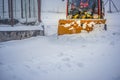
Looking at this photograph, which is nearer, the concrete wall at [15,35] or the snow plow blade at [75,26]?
the snow plow blade at [75,26]

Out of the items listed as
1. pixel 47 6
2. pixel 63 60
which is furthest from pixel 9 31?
pixel 47 6

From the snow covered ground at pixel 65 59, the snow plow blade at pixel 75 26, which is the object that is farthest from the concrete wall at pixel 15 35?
the snow plow blade at pixel 75 26

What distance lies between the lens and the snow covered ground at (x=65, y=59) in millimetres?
5094

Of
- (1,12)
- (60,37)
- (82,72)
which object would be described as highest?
(1,12)

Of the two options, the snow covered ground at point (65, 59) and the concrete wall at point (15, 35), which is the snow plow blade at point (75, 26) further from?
the concrete wall at point (15, 35)

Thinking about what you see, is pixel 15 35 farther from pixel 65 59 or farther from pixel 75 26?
pixel 65 59

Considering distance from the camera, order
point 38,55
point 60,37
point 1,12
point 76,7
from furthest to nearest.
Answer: point 1,12, point 76,7, point 60,37, point 38,55

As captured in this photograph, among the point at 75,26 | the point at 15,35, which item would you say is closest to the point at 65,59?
the point at 75,26

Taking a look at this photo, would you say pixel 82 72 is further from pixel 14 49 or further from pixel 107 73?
pixel 14 49

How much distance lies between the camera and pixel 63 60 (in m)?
6.01

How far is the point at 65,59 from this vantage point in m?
6.08

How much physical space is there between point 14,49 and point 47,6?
60.6ft

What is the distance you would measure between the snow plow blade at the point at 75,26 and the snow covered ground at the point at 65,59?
453 millimetres

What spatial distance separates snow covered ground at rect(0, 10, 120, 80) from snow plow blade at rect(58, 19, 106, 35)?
453 mm
